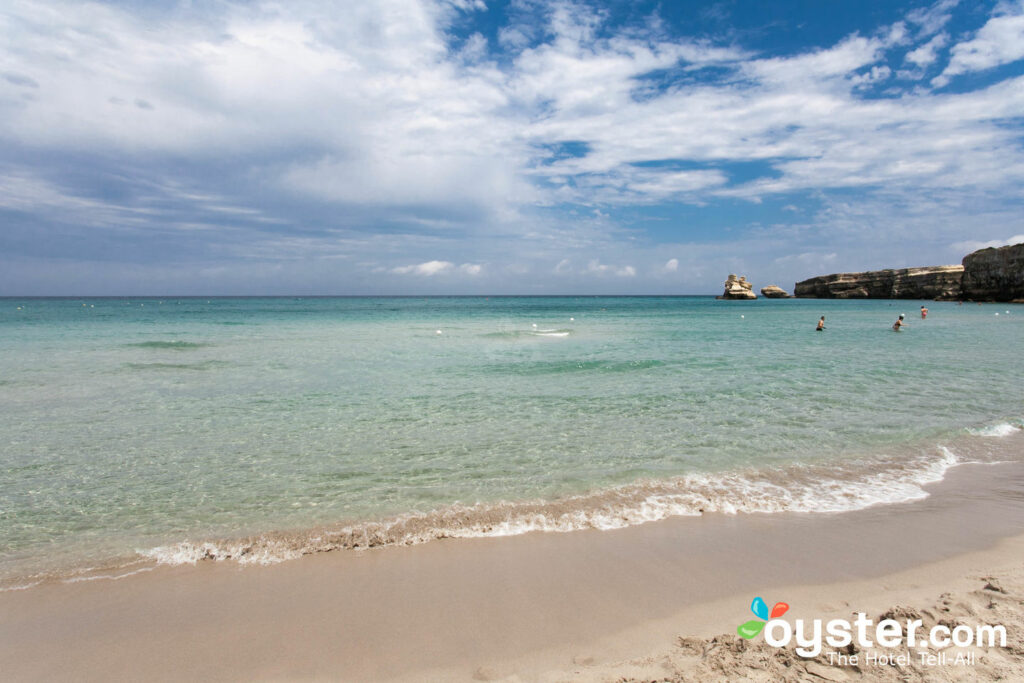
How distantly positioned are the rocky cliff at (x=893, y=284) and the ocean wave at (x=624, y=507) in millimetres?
106143

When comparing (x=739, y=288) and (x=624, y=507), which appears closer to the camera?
(x=624, y=507)

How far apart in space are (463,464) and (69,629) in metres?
4.71

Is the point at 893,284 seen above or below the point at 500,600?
above

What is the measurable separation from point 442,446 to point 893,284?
122170 mm

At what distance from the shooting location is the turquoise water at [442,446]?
590cm

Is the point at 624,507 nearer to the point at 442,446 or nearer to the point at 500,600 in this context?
the point at 500,600

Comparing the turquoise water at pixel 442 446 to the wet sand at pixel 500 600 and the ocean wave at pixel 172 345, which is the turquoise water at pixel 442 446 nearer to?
the wet sand at pixel 500 600

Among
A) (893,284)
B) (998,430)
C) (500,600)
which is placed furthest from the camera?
(893,284)

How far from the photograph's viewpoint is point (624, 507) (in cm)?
616

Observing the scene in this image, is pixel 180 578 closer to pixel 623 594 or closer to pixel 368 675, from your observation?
pixel 368 675

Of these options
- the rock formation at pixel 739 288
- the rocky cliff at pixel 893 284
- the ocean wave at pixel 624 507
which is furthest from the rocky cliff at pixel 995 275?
the ocean wave at pixel 624 507

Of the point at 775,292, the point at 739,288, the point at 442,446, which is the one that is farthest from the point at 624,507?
the point at 775,292

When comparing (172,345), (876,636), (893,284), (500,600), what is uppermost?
(893,284)

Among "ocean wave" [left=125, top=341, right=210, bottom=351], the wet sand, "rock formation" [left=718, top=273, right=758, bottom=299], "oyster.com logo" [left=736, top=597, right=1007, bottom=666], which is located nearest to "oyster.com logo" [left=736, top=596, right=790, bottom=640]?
"oyster.com logo" [left=736, top=597, right=1007, bottom=666]
